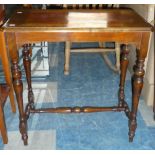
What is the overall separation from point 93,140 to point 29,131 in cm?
34

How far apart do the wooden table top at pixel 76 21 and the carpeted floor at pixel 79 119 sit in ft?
1.93

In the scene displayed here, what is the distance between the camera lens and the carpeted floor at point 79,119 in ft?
4.00

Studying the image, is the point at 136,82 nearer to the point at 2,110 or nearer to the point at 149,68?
the point at 149,68

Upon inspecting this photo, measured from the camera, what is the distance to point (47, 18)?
104 cm

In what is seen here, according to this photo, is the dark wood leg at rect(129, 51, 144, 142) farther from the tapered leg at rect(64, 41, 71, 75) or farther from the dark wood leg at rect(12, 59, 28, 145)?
the tapered leg at rect(64, 41, 71, 75)

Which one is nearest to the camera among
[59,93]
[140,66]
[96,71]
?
[140,66]

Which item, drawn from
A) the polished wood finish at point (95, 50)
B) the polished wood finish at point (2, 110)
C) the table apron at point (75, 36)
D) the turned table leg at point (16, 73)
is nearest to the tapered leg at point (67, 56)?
the polished wood finish at point (95, 50)

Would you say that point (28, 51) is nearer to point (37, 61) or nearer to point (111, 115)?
point (111, 115)

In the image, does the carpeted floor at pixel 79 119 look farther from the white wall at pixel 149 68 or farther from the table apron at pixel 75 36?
the table apron at pixel 75 36

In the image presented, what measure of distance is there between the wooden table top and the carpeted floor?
0.59 metres

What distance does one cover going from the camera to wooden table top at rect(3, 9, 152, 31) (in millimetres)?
911

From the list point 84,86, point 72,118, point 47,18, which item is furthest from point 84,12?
point 84,86

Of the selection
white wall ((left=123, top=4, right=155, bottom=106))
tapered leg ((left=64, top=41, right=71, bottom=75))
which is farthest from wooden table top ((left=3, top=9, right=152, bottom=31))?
tapered leg ((left=64, top=41, right=71, bottom=75))

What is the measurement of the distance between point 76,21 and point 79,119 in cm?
62
